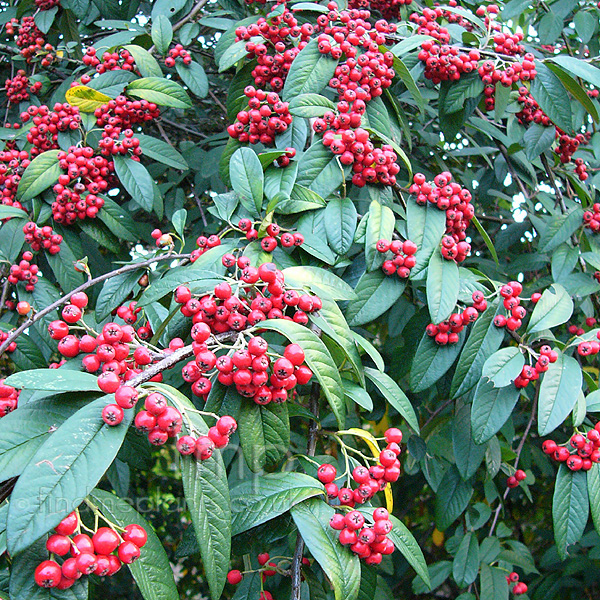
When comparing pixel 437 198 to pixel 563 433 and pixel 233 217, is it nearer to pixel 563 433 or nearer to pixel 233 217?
pixel 233 217

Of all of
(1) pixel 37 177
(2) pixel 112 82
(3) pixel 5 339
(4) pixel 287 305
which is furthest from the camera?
(2) pixel 112 82

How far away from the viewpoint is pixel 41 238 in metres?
2.40

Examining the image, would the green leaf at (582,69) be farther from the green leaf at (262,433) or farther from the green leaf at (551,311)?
the green leaf at (262,433)

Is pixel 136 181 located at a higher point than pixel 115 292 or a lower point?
higher

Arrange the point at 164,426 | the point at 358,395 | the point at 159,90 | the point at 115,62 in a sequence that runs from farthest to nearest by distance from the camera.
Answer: the point at 115,62 → the point at 159,90 → the point at 358,395 → the point at 164,426

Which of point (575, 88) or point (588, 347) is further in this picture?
point (575, 88)

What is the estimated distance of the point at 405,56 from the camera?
2553 millimetres

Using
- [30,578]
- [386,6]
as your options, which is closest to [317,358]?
[30,578]

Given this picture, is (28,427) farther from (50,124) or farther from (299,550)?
(50,124)

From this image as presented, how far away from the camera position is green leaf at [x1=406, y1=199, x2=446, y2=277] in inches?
75.5

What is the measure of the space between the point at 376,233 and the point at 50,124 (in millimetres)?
1761

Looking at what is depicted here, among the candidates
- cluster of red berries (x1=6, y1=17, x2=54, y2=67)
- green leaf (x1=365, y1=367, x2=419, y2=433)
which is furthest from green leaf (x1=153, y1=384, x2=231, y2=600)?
cluster of red berries (x1=6, y1=17, x2=54, y2=67)

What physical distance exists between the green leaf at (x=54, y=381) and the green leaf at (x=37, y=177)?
4.84 feet

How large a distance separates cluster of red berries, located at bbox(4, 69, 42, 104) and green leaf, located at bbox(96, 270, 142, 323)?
1737 millimetres
